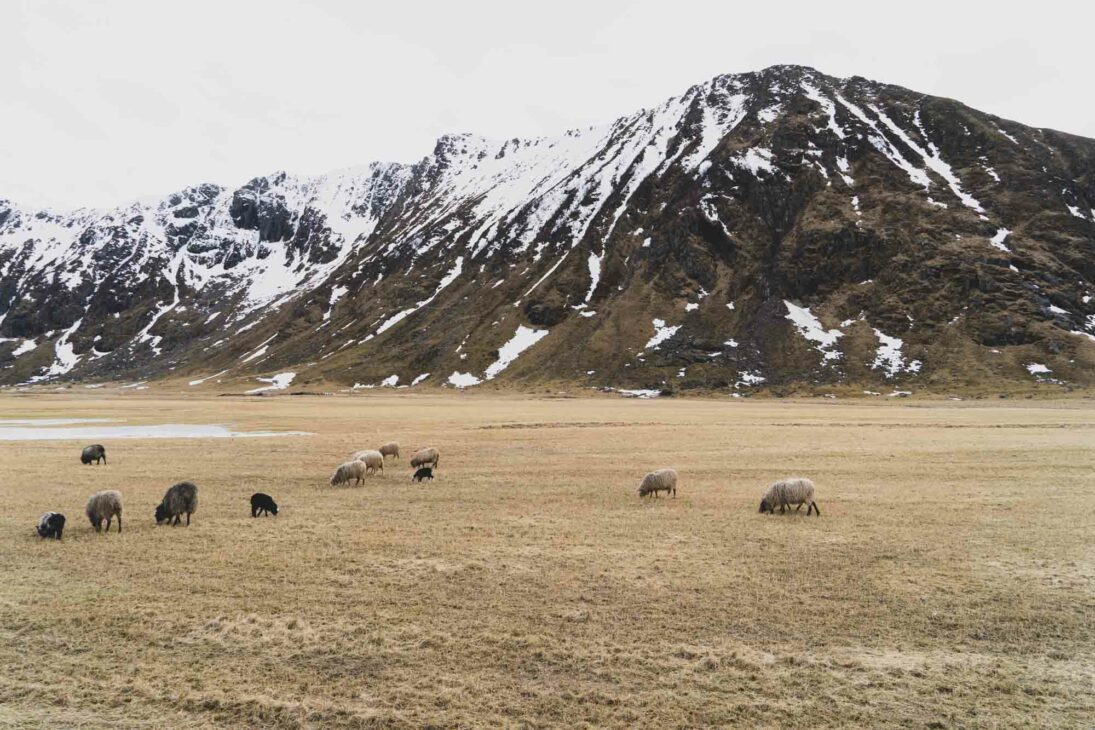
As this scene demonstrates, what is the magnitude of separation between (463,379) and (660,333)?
51.4m

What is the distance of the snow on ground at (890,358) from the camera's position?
426 ft

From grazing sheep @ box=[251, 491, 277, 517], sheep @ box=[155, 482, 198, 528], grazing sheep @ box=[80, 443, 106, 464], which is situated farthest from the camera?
grazing sheep @ box=[80, 443, 106, 464]

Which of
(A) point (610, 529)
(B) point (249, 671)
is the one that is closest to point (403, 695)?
(B) point (249, 671)

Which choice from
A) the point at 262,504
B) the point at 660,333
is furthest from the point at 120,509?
the point at 660,333

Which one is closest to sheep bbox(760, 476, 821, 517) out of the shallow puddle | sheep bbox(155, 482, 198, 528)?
sheep bbox(155, 482, 198, 528)

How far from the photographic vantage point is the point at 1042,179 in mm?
177250

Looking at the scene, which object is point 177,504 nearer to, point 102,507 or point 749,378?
point 102,507

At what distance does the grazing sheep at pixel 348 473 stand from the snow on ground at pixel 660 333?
430 feet

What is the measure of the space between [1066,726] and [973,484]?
2282 cm

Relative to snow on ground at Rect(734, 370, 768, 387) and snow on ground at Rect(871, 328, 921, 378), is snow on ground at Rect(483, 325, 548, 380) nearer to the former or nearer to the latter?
snow on ground at Rect(734, 370, 768, 387)

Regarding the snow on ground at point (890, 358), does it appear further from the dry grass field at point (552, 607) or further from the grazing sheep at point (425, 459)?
the grazing sheep at point (425, 459)

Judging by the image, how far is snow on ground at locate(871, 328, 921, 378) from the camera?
129750mm

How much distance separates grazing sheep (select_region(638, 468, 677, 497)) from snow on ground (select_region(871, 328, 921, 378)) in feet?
393

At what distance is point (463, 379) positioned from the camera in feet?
520
